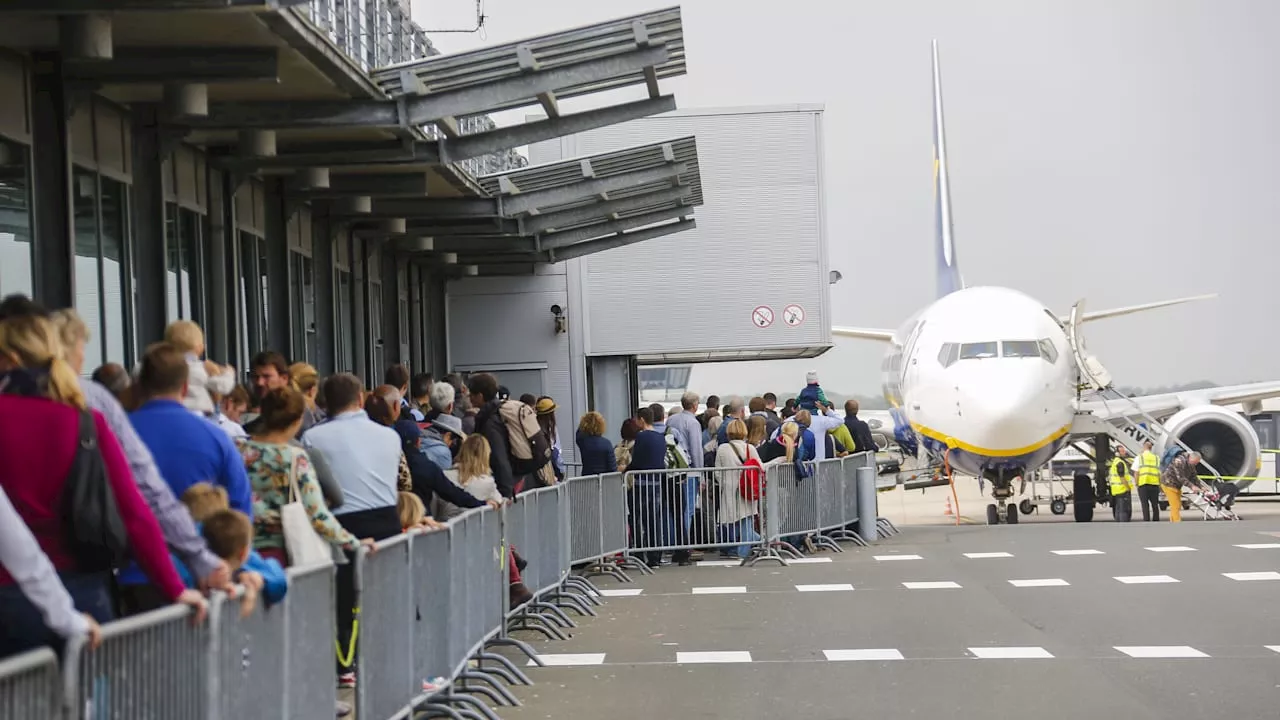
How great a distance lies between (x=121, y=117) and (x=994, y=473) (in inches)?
625

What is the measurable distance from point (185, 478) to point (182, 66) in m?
6.38

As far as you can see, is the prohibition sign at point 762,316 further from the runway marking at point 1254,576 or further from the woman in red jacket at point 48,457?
the woman in red jacket at point 48,457

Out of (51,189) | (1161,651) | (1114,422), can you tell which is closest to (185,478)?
(51,189)

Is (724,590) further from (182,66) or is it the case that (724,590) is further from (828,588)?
(182,66)

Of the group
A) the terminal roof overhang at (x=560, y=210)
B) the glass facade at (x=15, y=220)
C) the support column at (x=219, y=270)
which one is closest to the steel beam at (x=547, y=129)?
the support column at (x=219, y=270)

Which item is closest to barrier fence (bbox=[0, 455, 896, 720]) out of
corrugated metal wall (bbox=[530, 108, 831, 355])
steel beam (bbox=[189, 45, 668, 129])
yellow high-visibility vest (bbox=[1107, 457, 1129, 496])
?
steel beam (bbox=[189, 45, 668, 129])

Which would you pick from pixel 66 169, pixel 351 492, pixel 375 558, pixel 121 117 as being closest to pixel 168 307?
pixel 121 117

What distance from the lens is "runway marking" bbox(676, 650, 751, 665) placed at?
11.0 m

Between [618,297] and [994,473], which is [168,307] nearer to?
[618,297]

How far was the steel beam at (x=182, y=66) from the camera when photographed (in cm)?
1173

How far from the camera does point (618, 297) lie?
2731cm

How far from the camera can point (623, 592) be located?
15.5m

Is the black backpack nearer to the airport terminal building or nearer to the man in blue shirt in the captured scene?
the man in blue shirt

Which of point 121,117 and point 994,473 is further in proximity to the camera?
point 994,473
